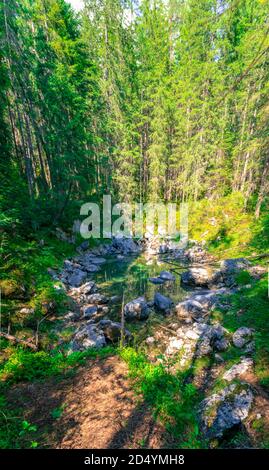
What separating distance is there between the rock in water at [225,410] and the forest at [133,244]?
0.09 ft

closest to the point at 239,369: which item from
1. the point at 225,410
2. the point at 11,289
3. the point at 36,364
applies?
the point at 225,410

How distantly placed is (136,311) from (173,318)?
146 centimetres

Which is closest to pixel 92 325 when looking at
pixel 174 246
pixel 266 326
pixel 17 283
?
pixel 17 283

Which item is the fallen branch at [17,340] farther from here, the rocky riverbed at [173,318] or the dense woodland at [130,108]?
the dense woodland at [130,108]

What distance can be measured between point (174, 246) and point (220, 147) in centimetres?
985

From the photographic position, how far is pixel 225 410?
3.43 m

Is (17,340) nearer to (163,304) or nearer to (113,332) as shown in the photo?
(113,332)

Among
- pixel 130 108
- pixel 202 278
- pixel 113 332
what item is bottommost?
pixel 202 278

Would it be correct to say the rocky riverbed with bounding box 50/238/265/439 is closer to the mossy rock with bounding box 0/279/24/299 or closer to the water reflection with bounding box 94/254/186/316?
the water reflection with bounding box 94/254/186/316

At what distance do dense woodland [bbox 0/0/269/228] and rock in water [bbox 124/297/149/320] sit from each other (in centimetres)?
754

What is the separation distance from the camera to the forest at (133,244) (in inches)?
137

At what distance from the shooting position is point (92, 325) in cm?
707

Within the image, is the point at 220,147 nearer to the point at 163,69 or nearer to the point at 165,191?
the point at 165,191

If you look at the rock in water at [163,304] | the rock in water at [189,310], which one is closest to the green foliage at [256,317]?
the rock in water at [189,310]
